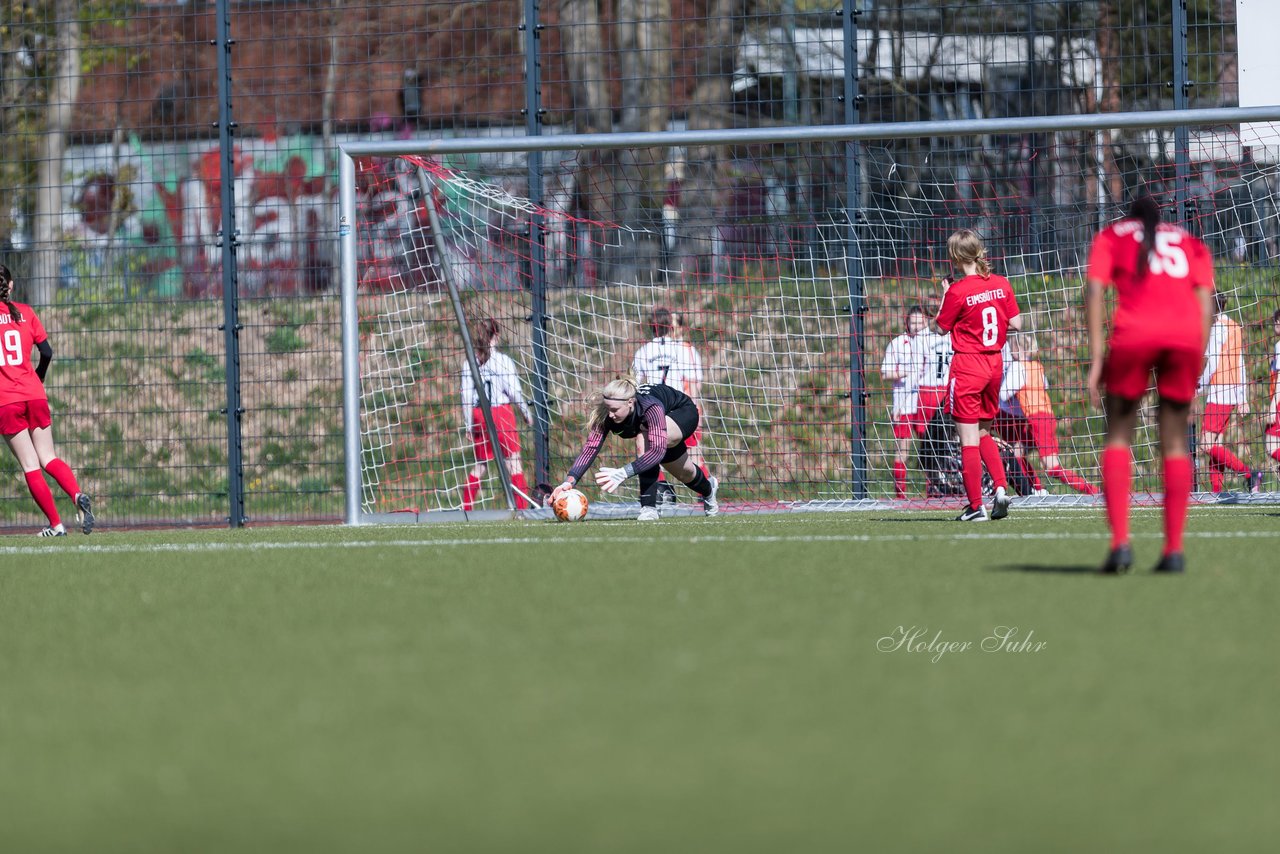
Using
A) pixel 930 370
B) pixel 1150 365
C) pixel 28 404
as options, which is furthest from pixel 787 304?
pixel 1150 365

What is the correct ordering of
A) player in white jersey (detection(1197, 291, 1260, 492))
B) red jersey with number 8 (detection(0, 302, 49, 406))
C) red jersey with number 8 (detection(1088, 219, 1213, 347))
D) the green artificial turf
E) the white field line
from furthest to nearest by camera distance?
player in white jersey (detection(1197, 291, 1260, 492)), red jersey with number 8 (detection(0, 302, 49, 406)), the white field line, red jersey with number 8 (detection(1088, 219, 1213, 347)), the green artificial turf

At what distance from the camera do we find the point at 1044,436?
42.7ft

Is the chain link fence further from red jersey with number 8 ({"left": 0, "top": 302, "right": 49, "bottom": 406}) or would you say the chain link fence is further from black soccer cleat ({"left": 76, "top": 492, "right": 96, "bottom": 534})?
red jersey with number 8 ({"left": 0, "top": 302, "right": 49, "bottom": 406})

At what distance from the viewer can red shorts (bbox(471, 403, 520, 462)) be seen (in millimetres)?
12242

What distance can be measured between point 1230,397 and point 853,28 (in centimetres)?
432

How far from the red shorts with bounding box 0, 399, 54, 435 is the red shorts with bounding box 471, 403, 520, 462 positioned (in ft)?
10.6

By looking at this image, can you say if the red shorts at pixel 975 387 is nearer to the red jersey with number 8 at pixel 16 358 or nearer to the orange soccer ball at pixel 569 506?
the orange soccer ball at pixel 569 506

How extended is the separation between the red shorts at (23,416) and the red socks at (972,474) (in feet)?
20.4

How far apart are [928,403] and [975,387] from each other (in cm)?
359

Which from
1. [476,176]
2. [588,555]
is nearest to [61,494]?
[476,176]

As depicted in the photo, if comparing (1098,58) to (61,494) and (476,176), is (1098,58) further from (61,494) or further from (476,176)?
(61,494)

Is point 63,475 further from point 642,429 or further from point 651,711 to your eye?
point 651,711

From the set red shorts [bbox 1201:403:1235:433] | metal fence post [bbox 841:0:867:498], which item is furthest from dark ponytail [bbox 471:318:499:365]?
red shorts [bbox 1201:403:1235:433]

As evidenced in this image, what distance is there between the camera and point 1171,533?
5863 millimetres
